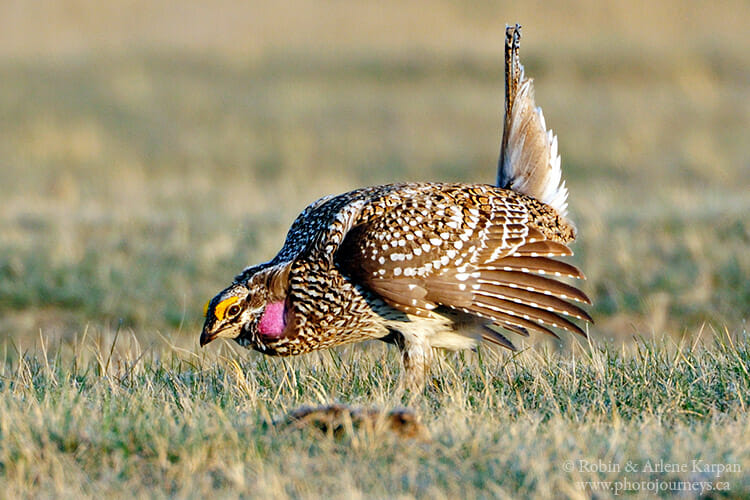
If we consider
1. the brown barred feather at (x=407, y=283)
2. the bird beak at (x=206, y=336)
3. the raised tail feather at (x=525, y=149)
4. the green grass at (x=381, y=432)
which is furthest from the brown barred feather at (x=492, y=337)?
the bird beak at (x=206, y=336)

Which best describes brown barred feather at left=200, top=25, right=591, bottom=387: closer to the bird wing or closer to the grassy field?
the bird wing

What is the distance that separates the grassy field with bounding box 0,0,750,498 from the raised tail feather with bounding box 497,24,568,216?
903mm

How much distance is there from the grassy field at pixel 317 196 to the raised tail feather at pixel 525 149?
903mm

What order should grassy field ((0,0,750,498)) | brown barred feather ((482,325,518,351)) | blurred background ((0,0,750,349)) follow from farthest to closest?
blurred background ((0,0,750,349)), brown barred feather ((482,325,518,351)), grassy field ((0,0,750,498))

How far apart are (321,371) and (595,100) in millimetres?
13008

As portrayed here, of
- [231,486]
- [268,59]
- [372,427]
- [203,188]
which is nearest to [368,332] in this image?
[372,427]

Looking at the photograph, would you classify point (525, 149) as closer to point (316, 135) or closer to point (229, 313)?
point (229, 313)

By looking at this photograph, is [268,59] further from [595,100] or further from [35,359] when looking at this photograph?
[35,359]

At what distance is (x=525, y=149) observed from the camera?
5.78m

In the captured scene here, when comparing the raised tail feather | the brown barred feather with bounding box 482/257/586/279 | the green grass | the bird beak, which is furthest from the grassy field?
the raised tail feather

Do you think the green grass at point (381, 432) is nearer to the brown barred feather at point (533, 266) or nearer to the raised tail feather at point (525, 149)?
the brown barred feather at point (533, 266)

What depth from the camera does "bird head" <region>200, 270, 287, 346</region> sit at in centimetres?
464

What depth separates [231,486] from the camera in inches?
123

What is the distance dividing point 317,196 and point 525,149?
6.03m
